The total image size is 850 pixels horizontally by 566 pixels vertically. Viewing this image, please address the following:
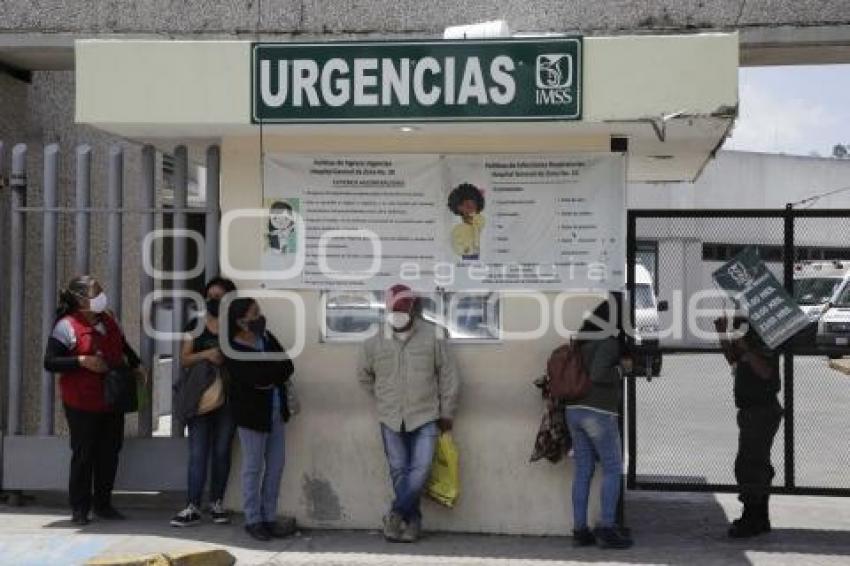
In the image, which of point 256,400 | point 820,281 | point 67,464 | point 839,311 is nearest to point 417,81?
point 256,400

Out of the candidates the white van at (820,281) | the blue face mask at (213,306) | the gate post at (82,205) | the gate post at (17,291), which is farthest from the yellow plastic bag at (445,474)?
the white van at (820,281)

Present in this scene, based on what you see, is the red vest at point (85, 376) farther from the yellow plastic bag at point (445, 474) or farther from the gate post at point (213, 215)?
the yellow plastic bag at point (445, 474)

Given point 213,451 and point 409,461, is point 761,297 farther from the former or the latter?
point 213,451

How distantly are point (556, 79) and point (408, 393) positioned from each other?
2.29m

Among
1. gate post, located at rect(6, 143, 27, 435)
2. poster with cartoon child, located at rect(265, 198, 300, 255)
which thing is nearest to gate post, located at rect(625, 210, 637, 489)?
poster with cartoon child, located at rect(265, 198, 300, 255)

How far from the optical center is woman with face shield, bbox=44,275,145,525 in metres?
7.98

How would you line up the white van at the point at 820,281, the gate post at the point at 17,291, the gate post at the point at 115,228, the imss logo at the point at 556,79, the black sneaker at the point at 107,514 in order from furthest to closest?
the white van at the point at 820,281
the gate post at the point at 17,291
the gate post at the point at 115,228
the black sneaker at the point at 107,514
the imss logo at the point at 556,79

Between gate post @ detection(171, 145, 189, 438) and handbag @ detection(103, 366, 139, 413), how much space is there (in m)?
0.35

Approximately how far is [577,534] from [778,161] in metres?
30.3

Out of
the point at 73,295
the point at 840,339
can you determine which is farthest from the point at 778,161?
the point at 73,295

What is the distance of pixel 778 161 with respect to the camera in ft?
117

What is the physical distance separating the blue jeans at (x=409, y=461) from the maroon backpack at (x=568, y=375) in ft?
2.83

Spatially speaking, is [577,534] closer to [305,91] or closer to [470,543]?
[470,543]

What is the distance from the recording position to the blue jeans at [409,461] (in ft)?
24.9
